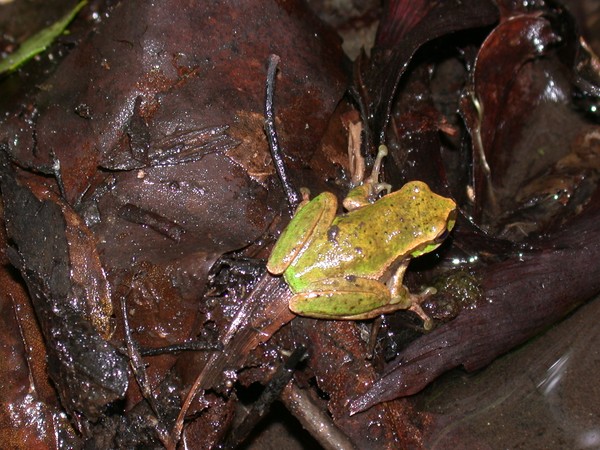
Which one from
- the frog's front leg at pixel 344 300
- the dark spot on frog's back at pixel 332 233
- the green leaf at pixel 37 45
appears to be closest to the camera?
the frog's front leg at pixel 344 300

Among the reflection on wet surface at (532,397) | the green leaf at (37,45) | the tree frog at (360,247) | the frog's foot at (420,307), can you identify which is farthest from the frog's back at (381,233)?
the green leaf at (37,45)

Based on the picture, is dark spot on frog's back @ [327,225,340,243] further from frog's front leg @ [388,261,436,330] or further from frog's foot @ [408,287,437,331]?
frog's foot @ [408,287,437,331]

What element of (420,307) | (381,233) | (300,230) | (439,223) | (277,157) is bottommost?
(420,307)

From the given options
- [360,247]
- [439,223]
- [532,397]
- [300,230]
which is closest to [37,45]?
[300,230]

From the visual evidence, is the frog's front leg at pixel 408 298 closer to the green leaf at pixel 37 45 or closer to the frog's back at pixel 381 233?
the frog's back at pixel 381 233

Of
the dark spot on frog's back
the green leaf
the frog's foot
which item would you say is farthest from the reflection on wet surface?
the green leaf

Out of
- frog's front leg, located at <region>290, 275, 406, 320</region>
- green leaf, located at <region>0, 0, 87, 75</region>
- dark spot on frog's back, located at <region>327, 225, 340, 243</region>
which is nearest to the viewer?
frog's front leg, located at <region>290, 275, 406, 320</region>

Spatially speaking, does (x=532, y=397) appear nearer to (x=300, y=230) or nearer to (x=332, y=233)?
(x=332, y=233)
